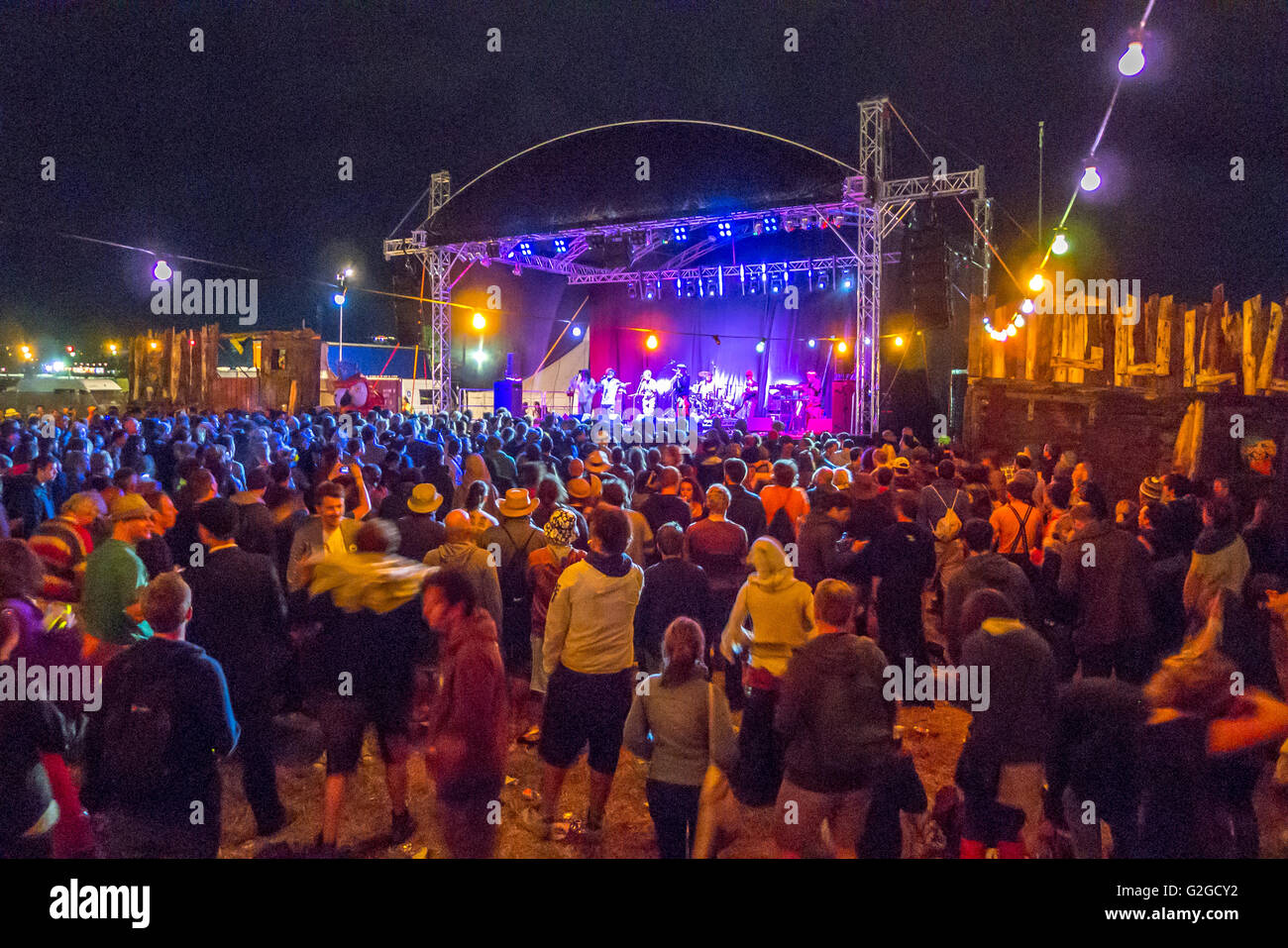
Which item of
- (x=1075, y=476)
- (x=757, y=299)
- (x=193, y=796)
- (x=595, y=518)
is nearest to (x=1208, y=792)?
(x=595, y=518)

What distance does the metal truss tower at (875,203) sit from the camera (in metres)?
12.8

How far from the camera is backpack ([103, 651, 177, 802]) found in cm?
256

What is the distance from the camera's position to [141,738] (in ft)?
8.40

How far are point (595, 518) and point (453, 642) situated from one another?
0.88m

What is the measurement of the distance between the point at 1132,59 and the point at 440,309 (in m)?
14.2

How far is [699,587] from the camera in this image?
3799 mm

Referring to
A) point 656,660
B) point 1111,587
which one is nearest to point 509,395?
point 656,660

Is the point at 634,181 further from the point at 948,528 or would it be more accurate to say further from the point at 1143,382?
the point at 948,528

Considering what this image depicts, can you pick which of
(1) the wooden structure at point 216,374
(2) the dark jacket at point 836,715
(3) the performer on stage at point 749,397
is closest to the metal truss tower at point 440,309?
(1) the wooden structure at point 216,374

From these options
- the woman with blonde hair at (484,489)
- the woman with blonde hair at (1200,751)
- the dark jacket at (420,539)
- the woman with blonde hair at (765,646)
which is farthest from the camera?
the woman with blonde hair at (484,489)

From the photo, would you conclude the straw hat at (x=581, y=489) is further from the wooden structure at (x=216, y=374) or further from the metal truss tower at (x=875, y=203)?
the wooden structure at (x=216, y=374)

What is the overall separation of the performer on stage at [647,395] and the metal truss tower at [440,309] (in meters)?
4.83

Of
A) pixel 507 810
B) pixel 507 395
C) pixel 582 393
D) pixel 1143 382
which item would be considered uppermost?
pixel 582 393

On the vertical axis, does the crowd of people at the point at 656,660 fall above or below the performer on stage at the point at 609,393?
below
